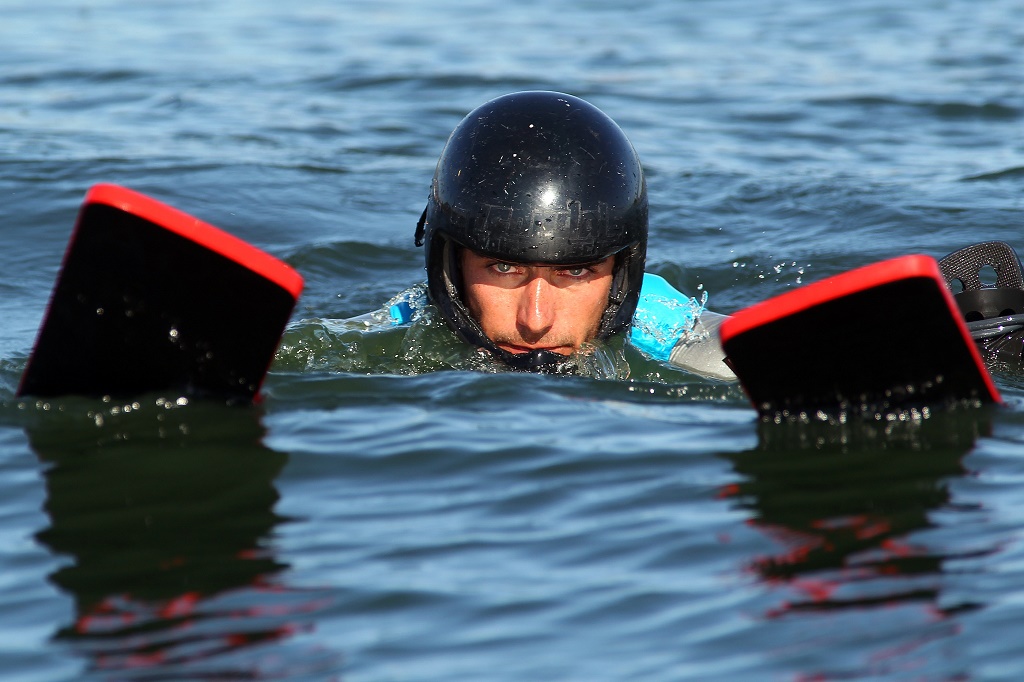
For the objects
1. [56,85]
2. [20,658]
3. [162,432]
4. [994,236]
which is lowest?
[20,658]

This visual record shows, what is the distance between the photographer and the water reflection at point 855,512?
10.9 feet

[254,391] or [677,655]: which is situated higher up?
[254,391]

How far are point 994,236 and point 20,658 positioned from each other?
7.18 metres

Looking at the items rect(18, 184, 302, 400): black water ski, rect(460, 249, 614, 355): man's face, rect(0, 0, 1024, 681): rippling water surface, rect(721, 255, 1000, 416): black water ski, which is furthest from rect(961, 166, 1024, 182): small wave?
rect(18, 184, 302, 400): black water ski

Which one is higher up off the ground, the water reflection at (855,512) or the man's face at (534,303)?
the man's face at (534,303)

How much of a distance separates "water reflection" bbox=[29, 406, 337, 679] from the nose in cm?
120

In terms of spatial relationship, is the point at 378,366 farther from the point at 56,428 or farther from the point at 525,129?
the point at 56,428

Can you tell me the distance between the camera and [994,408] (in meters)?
4.64

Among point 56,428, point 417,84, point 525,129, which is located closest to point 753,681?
point 56,428

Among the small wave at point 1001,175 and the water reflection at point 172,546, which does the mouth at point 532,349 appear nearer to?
the water reflection at point 172,546

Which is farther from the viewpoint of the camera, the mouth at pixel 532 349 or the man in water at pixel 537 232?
the mouth at pixel 532 349

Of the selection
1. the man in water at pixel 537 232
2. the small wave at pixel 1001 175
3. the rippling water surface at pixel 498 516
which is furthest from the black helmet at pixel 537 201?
the small wave at pixel 1001 175

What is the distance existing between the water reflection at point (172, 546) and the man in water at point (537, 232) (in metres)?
1.20

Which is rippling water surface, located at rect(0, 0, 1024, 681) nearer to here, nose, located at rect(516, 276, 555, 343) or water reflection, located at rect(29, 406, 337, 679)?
water reflection, located at rect(29, 406, 337, 679)
